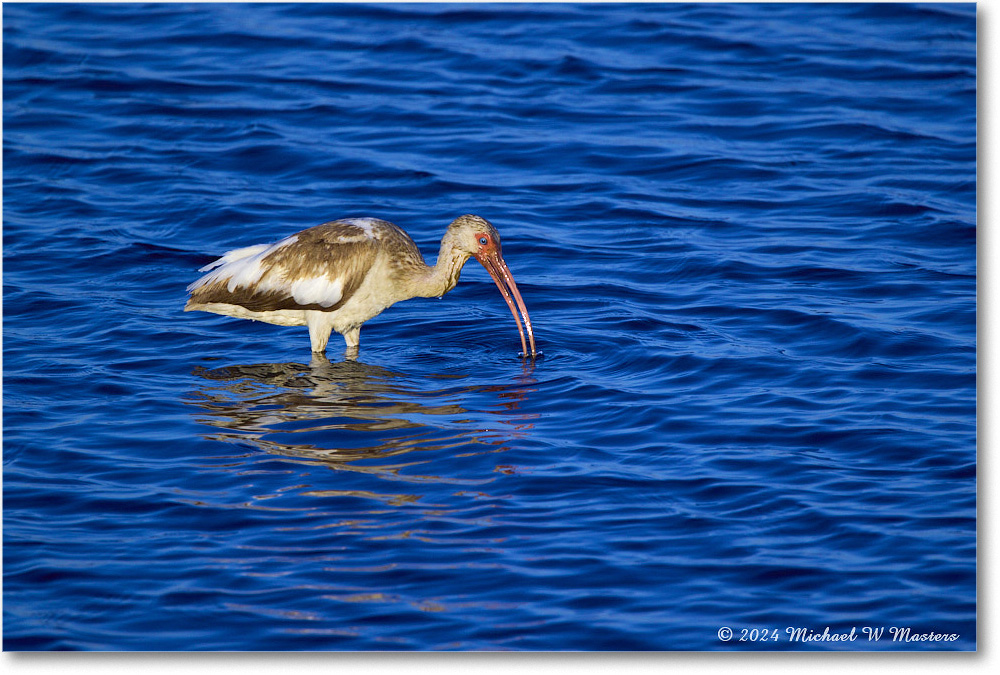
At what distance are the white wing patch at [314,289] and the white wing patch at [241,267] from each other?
0.22 metres

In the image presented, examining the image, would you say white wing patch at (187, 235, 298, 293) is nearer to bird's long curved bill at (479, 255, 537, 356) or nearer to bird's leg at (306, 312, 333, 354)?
bird's leg at (306, 312, 333, 354)

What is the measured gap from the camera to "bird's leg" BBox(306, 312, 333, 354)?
9.10 meters

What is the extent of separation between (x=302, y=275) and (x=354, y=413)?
1519mm

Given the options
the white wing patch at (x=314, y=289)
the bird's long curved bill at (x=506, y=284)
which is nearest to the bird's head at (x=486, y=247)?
the bird's long curved bill at (x=506, y=284)

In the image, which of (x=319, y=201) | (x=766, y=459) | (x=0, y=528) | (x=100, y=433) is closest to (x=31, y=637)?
(x=0, y=528)

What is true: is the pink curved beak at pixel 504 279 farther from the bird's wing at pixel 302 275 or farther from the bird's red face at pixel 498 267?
the bird's wing at pixel 302 275

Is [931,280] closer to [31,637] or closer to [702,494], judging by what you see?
[702,494]

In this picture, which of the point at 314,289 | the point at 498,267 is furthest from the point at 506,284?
the point at 314,289

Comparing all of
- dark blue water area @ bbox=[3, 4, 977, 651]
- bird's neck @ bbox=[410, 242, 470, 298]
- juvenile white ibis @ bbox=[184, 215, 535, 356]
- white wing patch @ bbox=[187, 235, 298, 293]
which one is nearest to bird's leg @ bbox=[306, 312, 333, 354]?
juvenile white ibis @ bbox=[184, 215, 535, 356]

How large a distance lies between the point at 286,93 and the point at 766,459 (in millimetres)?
8641

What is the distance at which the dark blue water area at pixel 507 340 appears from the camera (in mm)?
5738

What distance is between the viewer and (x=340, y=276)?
8969 millimetres

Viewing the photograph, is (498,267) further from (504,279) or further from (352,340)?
(352,340)

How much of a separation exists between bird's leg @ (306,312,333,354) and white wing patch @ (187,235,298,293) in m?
0.42
